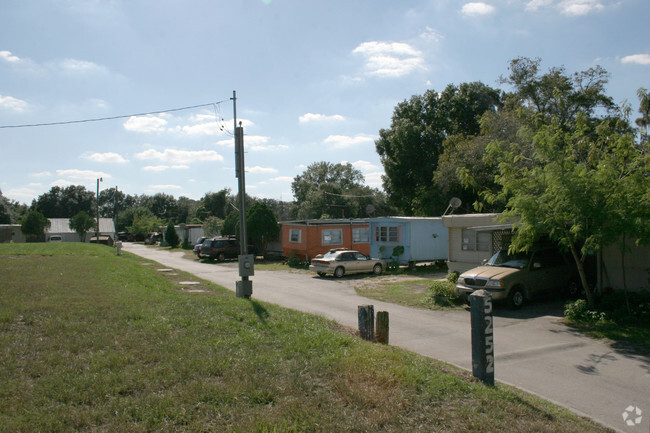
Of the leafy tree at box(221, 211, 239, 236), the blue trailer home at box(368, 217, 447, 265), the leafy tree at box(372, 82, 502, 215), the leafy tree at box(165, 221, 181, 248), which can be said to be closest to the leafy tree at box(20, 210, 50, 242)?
the leafy tree at box(165, 221, 181, 248)

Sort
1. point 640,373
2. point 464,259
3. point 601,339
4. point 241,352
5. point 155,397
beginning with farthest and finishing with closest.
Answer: point 464,259, point 601,339, point 640,373, point 241,352, point 155,397

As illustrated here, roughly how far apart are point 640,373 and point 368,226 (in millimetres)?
22116

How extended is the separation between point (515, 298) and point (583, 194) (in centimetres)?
420

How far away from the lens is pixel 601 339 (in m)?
9.37

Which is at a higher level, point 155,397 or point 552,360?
point 155,397

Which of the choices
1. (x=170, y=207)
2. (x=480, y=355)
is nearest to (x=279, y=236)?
(x=480, y=355)

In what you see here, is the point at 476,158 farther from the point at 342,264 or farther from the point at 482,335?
the point at 482,335

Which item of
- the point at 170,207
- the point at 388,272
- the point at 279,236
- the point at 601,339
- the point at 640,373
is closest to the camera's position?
the point at 640,373

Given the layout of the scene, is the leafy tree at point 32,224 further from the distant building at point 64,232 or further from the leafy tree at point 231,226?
the leafy tree at point 231,226

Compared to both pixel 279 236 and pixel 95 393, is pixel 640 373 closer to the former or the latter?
pixel 95 393

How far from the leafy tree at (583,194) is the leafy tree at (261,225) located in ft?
76.9

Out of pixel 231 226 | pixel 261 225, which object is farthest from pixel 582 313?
pixel 231 226

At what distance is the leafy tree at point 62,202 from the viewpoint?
8719 centimetres

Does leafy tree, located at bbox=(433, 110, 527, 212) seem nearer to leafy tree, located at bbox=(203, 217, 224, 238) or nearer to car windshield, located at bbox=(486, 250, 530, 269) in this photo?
car windshield, located at bbox=(486, 250, 530, 269)
